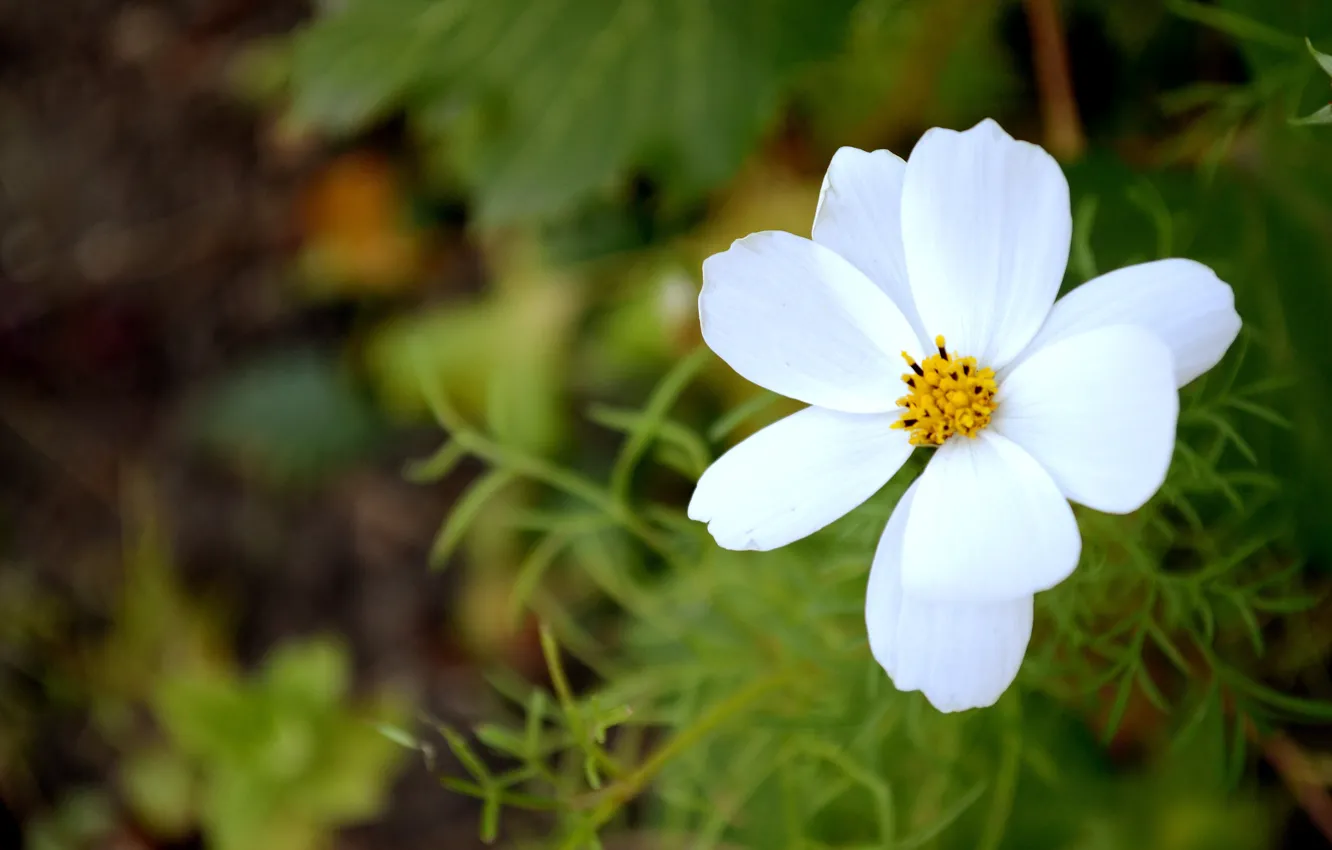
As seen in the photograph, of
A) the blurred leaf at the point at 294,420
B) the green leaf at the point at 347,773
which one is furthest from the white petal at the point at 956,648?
the blurred leaf at the point at 294,420

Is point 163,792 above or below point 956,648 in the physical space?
below

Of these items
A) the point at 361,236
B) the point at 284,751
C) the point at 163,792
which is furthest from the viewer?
the point at 361,236

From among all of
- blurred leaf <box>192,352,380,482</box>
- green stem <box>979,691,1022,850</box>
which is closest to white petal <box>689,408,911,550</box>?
green stem <box>979,691,1022,850</box>

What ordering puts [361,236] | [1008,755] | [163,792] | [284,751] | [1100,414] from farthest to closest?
[361,236]
[163,792]
[284,751]
[1008,755]
[1100,414]

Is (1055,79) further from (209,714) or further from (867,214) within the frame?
(209,714)

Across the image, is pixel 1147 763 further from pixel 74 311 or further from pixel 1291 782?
pixel 74 311

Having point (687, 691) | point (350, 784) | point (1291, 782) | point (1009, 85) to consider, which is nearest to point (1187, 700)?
point (1291, 782)

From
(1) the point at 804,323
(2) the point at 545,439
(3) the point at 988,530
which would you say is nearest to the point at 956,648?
(3) the point at 988,530

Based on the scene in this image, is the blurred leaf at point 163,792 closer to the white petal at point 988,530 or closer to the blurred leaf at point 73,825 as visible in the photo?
the blurred leaf at point 73,825
